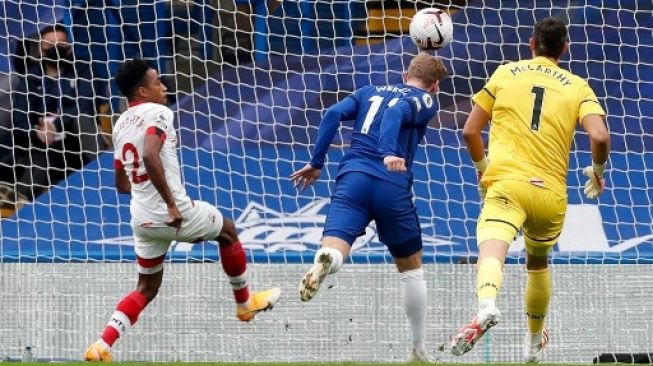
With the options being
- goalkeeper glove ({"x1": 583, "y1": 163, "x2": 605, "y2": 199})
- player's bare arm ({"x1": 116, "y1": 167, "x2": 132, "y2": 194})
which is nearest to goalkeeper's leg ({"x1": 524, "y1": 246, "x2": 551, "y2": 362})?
goalkeeper glove ({"x1": 583, "y1": 163, "x2": 605, "y2": 199})

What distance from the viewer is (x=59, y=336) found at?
35.4 feet

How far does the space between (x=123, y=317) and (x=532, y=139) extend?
9.12 ft

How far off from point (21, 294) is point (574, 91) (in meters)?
4.94

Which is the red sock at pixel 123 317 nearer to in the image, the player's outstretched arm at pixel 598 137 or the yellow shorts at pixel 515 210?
the yellow shorts at pixel 515 210

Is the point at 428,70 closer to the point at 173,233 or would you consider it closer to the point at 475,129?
the point at 475,129

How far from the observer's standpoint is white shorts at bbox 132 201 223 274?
29.3ft

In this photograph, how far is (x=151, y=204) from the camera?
8898 millimetres

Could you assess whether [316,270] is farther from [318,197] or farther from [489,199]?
[318,197]

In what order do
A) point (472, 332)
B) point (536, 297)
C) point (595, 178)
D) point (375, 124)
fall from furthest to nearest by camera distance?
point (375, 124) → point (536, 297) → point (595, 178) → point (472, 332)

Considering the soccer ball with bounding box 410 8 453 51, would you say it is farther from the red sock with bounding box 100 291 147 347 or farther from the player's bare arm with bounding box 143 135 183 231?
the red sock with bounding box 100 291 147 347

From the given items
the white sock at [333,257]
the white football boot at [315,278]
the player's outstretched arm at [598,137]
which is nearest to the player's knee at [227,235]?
the white sock at [333,257]

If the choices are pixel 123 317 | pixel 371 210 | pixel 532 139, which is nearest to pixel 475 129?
pixel 532 139

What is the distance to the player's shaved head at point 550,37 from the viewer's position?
7656 mm

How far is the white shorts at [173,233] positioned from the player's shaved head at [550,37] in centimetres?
239
